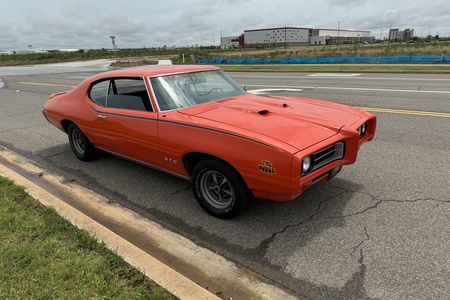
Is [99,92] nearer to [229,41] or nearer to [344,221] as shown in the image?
[344,221]

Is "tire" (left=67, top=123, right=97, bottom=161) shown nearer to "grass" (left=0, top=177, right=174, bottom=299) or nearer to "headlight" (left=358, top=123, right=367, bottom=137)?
"grass" (left=0, top=177, right=174, bottom=299)

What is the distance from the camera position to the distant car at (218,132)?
301 cm

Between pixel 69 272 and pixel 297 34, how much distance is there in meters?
147

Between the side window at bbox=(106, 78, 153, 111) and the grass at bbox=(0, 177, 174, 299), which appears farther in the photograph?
the side window at bbox=(106, 78, 153, 111)

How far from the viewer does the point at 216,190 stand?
364 cm

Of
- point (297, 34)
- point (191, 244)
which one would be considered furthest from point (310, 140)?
point (297, 34)

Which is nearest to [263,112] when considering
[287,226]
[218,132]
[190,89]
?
[218,132]

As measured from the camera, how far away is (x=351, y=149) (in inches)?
134

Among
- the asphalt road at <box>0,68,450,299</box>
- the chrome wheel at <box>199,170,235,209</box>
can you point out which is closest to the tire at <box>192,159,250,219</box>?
the chrome wheel at <box>199,170,235,209</box>

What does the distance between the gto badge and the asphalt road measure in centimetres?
74

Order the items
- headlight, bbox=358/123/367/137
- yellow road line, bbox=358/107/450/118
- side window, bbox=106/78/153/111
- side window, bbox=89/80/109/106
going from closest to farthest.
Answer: headlight, bbox=358/123/367/137, side window, bbox=106/78/153/111, side window, bbox=89/80/109/106, yellow road line, bbox=358/107/450/118

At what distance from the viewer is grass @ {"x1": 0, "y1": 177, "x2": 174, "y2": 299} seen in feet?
8.30

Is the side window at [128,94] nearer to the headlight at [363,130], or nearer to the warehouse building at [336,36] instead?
the headlight at [363,130]

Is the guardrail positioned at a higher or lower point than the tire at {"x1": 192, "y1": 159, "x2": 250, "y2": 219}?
higher
